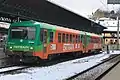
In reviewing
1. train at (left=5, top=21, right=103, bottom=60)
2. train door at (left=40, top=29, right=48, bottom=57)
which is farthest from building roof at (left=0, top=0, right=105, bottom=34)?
train door at (left=40, top=29, right=48, bottom=57)

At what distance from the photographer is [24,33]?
21.5m

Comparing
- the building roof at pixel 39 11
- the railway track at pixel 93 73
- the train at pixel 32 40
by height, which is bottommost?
the railway track at pixel 93 73

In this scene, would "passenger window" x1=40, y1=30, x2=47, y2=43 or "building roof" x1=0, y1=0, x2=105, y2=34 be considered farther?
"building roof" x1=0, y1=0, x2=105, y2=34

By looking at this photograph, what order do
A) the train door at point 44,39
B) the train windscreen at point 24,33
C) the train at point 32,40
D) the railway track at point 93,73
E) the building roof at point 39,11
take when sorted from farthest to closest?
the building roof at point 39,11 < the train door at point 44,39 < the train windscreen at point 24,33 < the train at point 32,40 < the railway track at point 93,73

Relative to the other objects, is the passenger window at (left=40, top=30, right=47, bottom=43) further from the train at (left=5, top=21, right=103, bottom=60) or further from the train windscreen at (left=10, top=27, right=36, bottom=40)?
the train windscreen at (left=10, top=27, right=36, bottom=40)

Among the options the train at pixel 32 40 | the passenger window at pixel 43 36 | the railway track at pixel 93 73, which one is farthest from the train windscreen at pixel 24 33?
the railway track at pixel 93 73

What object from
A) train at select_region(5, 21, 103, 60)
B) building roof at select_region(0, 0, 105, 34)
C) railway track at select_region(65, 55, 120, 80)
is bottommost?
railway track at select_region(65, 55, 120, 80)

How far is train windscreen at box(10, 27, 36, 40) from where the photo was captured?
21.4 meters

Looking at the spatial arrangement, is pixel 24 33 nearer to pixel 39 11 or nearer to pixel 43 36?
pixel 43 36

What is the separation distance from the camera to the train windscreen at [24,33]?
70.1 feet

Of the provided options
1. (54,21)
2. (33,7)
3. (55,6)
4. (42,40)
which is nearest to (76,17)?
(54,21)

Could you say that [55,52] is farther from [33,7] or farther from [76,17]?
[76,17]

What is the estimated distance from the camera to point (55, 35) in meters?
23.8

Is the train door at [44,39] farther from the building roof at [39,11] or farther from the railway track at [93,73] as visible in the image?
the building roof at [39,11]
